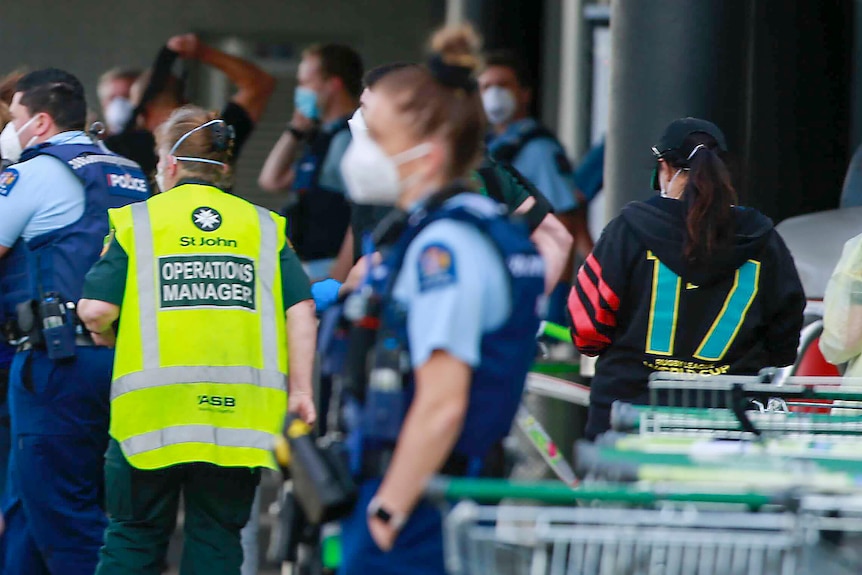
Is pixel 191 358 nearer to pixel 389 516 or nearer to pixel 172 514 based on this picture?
pixel 172 514

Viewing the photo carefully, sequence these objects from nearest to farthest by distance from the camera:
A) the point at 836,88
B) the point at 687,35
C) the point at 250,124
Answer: the point at 687,35 → the point at 836,88 → the point at 250,124

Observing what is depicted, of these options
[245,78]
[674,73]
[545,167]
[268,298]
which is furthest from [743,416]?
[245,78]

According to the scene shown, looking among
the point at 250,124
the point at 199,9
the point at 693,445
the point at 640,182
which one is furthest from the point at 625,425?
the point at 199,9

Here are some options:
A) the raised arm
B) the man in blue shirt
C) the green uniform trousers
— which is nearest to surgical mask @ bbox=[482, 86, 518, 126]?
the man in blue shirt

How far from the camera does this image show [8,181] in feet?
18.6

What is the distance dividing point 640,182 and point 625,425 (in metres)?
2.77

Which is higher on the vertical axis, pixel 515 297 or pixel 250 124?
pixel 250 124

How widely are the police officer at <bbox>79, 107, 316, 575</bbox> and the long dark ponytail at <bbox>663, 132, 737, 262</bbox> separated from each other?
4.17ft

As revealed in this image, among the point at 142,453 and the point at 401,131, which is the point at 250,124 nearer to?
the point at 142,453

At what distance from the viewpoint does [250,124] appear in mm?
8758

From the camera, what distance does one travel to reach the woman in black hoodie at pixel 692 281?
495 cm

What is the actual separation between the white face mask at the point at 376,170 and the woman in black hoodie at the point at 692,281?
1736 millimetres

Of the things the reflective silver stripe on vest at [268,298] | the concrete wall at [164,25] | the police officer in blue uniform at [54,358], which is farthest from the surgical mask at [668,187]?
the concrete wall at [164,25]

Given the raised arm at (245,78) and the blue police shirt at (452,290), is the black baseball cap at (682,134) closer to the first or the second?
the blue police shirt at (452,290)
